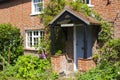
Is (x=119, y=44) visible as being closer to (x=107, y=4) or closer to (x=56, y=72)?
→ (x=107, y=4)

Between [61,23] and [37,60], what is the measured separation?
2.38 m

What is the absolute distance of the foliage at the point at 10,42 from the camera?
18562 mm

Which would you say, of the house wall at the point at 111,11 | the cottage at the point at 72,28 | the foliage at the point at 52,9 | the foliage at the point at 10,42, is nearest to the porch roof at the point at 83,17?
the cottage at the point at 72,28

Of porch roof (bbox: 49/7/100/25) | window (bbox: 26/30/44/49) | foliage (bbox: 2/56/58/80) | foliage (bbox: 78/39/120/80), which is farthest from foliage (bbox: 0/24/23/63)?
foliage (bbox: 78/39/120/80)

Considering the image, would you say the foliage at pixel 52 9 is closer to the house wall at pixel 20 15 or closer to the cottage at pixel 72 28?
the cottage at pixel 72 28

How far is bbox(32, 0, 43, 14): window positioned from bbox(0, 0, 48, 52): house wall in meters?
0.29

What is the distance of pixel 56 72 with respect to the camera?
1473cm

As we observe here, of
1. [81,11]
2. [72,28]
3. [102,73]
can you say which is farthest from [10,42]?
[102,73]

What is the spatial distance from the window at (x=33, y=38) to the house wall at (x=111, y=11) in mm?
4901

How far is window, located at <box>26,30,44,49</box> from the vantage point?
1824 cm

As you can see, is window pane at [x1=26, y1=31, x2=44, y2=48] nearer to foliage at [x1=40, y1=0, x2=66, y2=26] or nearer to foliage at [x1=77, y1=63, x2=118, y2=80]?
foliage at [x1=40, y1=0, x2=66, y2=26]

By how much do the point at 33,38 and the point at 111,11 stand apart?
22.0 feet

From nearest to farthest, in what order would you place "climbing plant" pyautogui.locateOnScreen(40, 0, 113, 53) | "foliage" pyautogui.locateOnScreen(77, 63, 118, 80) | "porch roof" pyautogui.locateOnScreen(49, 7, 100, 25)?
1. "foliage" pyautogui.locateOnScreen(77, 63, 118, 80)
2. "porch roof" pyautogui.locateOnScreen(49, 7, 100, 25)
3. "climbing plant" pyautogui.locateOnScreen(40, 0, 113, 53)

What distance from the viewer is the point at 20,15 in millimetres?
20391
